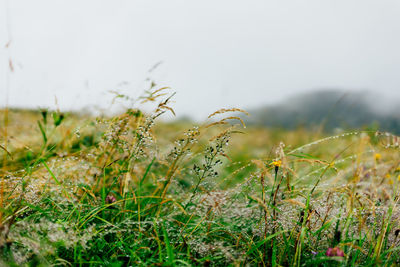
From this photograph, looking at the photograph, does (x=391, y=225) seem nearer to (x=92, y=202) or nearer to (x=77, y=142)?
(x=92, y=202)

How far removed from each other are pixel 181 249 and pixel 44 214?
0.70 meters

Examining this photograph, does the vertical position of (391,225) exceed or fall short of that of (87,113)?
it falls short

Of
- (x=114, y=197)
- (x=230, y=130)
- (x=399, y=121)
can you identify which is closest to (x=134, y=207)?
(x=114, y=197)

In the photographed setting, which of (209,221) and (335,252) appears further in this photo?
(209,221)

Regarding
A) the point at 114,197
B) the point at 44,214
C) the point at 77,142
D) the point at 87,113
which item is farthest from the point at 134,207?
the point at 87,113

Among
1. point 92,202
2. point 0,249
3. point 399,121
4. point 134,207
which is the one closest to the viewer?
point 0,249

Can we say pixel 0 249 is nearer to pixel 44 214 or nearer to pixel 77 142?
pixel 44 214

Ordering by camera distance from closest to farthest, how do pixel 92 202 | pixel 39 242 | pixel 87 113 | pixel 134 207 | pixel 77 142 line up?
pixel 39 242
pixel 92 202
pixel 134 207
pixel 77 142
pixel 87 113

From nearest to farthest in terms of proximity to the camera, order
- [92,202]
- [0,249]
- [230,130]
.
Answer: [0,249] → [230,130] → [92,202]

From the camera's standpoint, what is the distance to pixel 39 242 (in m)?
1.19

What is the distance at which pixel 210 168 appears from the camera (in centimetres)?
151

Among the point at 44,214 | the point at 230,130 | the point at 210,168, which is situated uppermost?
the point at 230,130

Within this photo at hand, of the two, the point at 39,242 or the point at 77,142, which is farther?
the point at 77,142

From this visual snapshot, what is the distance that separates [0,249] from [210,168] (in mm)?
923
